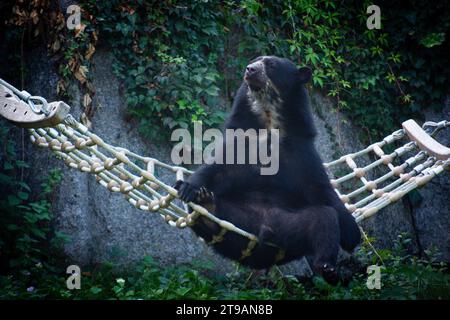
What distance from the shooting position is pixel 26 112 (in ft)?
9.57

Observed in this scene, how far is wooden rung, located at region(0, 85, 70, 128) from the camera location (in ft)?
9.36

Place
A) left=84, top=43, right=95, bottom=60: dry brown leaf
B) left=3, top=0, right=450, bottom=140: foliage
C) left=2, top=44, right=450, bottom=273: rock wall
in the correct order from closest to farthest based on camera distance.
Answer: left=2, top=44, right=450, bottom=273: rock wall
left=84, top=43, right=95, bottom=60: dry brown leaf
left=3, top=0, right=450, bottom=140: foliage

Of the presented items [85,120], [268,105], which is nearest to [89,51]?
[85,120]

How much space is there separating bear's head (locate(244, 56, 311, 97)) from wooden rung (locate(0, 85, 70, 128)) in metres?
1.21

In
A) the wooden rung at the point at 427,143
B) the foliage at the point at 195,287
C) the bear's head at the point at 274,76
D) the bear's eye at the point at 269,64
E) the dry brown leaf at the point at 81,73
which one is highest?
the dry brown leaf at the point at 81,73

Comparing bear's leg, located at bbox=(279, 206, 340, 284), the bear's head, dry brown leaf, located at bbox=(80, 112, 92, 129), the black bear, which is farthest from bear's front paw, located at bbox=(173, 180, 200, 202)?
dry brown leaf, located at bbox=(80, 112, 92, 129)

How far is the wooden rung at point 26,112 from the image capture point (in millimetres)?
2854

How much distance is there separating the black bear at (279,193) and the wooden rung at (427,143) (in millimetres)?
968

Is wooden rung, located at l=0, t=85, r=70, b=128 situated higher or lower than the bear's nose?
lower

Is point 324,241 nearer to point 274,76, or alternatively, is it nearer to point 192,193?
point 192,193

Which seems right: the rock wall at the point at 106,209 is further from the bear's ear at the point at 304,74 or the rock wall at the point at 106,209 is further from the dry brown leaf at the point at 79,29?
the bear's ear at the point at 304,74

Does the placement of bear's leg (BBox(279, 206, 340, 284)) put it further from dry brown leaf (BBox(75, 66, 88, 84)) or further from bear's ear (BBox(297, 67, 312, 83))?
dry brown leaf (BBox(75, 66, 88, 84))

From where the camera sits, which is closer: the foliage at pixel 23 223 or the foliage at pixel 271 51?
the foliage at pixel 23 223

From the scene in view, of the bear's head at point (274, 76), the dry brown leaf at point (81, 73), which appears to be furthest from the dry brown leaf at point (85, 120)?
the bear's head at point (274, 76)
